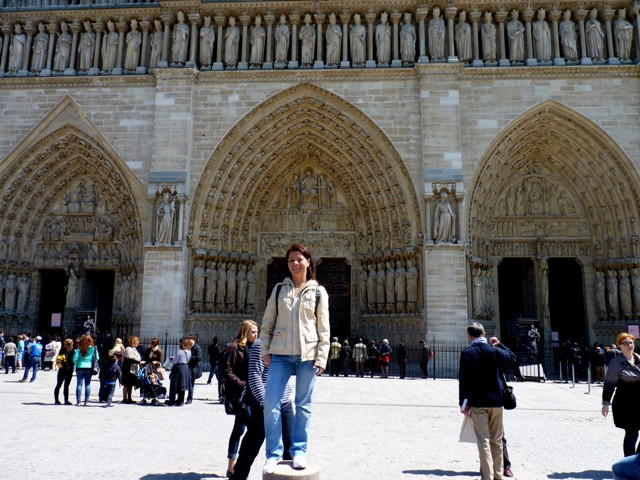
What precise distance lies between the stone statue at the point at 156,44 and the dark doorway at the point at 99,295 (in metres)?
7.81

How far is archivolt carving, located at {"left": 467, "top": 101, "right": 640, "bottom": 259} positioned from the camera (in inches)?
675

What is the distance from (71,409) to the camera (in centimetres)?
894

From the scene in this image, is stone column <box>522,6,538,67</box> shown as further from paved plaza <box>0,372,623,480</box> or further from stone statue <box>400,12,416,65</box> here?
paved plaza <box>0,372,623,480</box>

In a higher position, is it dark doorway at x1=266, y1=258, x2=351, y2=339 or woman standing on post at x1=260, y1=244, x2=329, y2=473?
dark doorway at x1=266, y1=258, x2=351, y2=339

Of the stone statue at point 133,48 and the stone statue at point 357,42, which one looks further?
the stone statue at point 133,48

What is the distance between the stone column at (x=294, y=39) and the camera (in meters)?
17.8

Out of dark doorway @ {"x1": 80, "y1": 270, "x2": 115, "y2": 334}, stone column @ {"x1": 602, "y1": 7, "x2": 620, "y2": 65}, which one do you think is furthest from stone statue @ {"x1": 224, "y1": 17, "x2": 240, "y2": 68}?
stone column @ {"x1": 602, "y1": 7, "x2": 620, "y2": 65}

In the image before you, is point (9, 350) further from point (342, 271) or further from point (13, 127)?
point (342, 271)

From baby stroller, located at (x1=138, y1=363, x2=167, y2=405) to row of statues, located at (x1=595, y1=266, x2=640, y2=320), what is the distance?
14.1 m

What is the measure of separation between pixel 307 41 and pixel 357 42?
5.51 feet

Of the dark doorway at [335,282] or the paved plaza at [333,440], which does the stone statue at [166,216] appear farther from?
the paved plaza at [333,440]

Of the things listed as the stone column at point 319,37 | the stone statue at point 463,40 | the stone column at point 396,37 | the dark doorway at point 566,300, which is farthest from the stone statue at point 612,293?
the stone column at point 319,37

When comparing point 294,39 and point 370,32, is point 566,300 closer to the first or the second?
point 370,32

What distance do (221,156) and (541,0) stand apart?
462 inches
